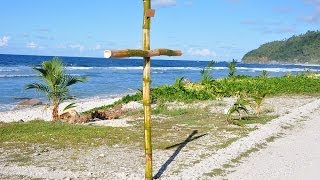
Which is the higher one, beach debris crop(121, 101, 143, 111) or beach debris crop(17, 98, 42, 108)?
beach debris crop(121, 101, 143, 111)

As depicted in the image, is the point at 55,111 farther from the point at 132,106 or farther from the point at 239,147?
the point at 239,147

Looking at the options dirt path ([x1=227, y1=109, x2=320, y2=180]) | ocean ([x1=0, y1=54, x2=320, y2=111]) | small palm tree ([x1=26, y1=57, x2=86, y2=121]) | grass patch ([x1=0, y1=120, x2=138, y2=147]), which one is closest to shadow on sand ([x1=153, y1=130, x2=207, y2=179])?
dirt path ([x1=227, y1=109, x2=320, y2=180])

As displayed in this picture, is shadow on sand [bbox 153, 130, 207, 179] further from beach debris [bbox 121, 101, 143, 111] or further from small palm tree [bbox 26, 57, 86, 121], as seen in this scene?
beach debris [bbox 121, 101, 143, 111]

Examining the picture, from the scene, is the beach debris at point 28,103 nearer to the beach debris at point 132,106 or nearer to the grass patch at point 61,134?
the beach debris at point 132,106

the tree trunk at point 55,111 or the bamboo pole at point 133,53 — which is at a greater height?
the bamboo pole at point 133,53

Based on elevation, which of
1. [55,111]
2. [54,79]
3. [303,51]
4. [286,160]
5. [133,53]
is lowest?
[286,160]

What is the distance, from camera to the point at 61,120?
51.1 feet

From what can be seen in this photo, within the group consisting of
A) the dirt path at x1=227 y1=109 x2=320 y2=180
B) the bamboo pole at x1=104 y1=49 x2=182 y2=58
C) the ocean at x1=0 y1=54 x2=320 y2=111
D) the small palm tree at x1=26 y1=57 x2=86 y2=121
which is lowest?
the ocean at x1=0 y1=54 x2=320 y2=111

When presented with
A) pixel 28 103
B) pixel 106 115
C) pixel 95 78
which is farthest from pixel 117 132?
pixel 95 78

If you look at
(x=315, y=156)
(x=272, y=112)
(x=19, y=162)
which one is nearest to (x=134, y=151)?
(x=19, y=162)

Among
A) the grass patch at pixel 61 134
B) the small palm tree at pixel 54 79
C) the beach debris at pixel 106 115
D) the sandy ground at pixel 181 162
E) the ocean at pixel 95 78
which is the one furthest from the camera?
the ocean at pixel 95 78

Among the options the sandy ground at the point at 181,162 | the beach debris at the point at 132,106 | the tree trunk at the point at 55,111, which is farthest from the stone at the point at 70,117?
the sandy ground at the point at 181,162

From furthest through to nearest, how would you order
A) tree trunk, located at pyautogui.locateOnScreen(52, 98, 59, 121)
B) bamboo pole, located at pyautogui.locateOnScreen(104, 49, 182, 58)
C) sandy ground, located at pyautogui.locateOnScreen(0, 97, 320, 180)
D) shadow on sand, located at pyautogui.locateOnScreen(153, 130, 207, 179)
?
tree trunk, located at pyautogui.locateOnScreen(52, 98, 59, 121), shadow on sand, located at pyautogui.locateOnScreen(153, 130, 207, 179), sandy ground, located at pyautogui.locateOnScreen(0, 97, 320, 180), bamboo pole, located at pyautogui.locateOnScreen(104, 49, 182, 58)

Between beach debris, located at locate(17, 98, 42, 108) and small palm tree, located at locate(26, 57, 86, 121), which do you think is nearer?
small palm tree, located at locate(26, 57, 86, 121)
